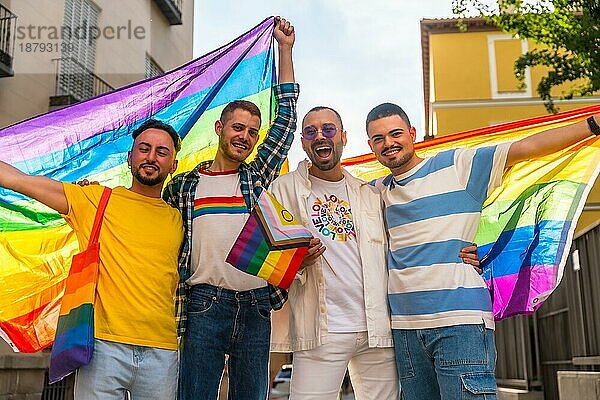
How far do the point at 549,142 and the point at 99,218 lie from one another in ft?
7.84

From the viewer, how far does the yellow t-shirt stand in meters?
3.35

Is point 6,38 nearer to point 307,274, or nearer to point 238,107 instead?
point 238,107

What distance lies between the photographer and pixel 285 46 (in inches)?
181

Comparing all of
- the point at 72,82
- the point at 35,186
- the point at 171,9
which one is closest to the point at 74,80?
the point at 72,82

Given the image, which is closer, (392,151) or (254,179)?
(392,151)

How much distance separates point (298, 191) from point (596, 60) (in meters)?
9.19

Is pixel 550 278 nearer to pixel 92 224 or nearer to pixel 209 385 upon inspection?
pixel 209 385

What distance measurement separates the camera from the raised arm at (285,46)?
4.50 meters

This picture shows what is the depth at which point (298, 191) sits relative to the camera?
Result: 397cm

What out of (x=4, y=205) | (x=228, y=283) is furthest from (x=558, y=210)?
(x=4, y=205)

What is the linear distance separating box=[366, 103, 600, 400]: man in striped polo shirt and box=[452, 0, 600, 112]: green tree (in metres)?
8.64

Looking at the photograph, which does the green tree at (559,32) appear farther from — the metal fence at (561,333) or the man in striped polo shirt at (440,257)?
the man in striped polo shirt at (440,257)

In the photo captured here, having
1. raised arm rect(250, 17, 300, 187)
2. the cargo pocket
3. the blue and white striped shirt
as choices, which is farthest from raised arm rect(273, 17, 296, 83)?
the cargo pocket

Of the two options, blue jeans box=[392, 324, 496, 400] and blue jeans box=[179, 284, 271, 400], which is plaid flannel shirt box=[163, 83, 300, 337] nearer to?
blue jeans box=[179, 284, 271, 400]
